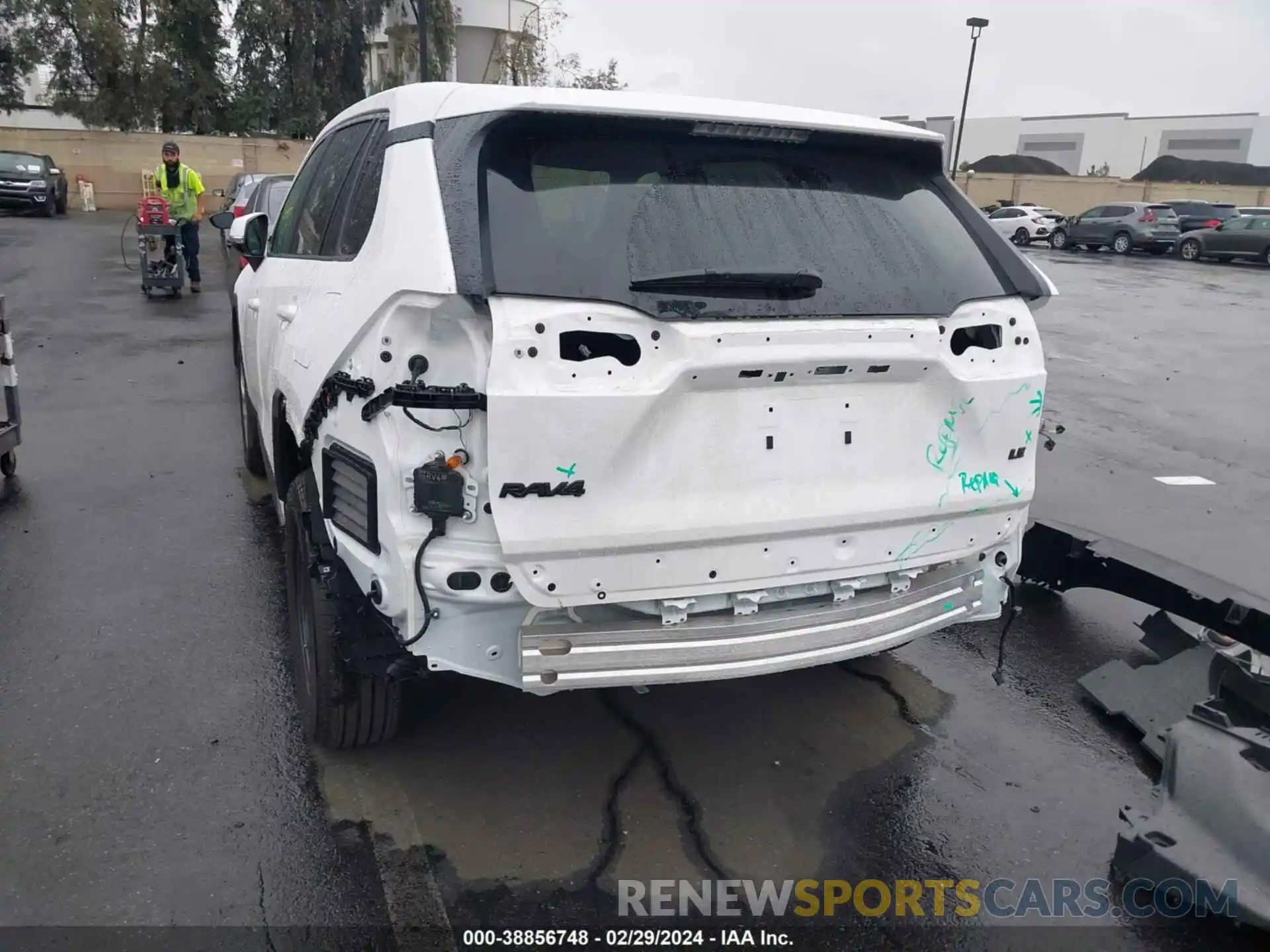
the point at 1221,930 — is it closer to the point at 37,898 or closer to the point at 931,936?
the point at 931,936

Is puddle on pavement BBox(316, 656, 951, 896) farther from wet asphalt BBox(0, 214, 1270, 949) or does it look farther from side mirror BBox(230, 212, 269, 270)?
side mirror BBox(230, 212, 269, 270)

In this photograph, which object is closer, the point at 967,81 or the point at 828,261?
the point at 828,261

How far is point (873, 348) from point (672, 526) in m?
0.77

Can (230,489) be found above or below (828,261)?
below

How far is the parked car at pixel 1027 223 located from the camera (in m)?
35.9

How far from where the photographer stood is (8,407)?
5992 mm

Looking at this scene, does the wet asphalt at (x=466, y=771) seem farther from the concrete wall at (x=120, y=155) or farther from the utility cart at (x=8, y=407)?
the concrete wall at (x=120, y=155)

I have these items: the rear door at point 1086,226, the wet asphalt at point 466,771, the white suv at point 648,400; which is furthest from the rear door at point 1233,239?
the white suv at point 648,400

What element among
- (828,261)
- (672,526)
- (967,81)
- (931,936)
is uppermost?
(967,81)

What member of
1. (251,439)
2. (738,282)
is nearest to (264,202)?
(251,439)

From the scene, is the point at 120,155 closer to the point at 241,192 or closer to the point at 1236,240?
the point at 241,192

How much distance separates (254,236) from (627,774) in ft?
10.6

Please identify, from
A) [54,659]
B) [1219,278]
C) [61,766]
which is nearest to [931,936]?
[61,766]

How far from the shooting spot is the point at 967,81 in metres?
41.2
